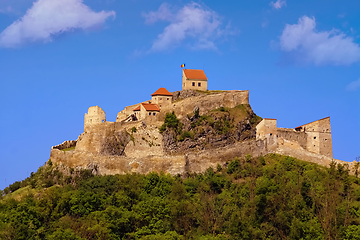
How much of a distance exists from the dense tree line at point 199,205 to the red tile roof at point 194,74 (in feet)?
52.9

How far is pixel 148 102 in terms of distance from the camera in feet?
289

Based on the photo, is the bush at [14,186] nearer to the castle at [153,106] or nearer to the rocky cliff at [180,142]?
the rocky cliff at [180,142]

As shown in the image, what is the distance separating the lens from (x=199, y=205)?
233 feet

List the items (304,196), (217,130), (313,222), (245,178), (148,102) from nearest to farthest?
(313,222) < (304,196) < (245,178) < (217,130) < (148,102)

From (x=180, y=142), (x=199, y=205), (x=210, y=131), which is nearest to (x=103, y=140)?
(x=180, y=142)

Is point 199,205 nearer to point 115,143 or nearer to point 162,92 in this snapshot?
point 115,143

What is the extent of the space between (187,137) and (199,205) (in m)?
11.7

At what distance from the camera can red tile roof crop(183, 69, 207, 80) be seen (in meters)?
88.6

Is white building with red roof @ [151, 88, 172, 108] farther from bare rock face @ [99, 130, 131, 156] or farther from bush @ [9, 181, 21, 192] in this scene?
bush @ [9, 181, 21, 192]

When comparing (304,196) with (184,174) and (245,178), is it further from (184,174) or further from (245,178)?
(184,174)

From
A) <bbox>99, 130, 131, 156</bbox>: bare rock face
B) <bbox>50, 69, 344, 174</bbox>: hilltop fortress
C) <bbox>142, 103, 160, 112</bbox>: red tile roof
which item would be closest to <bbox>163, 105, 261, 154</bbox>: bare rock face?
<bbox>50, 69, 344, 174</bbox>: hilltop fortress

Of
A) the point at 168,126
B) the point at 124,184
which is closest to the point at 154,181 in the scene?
the point at 124,184

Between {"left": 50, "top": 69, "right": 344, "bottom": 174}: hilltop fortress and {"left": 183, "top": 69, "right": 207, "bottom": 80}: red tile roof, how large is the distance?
0.33 m

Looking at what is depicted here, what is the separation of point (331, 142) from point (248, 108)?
1133 cm
